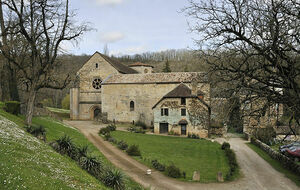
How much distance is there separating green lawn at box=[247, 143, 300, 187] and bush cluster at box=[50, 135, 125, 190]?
40.3 ft

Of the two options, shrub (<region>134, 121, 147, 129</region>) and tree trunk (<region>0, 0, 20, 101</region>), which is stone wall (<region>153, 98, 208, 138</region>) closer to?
shrub (<region>134, 121, 147, 129</region>)

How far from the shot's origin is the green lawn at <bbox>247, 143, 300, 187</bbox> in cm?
1739

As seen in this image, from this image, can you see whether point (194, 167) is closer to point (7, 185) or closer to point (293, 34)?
point (293, 34)

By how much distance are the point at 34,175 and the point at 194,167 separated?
13.1 metres

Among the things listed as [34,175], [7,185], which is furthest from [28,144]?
[7,185]

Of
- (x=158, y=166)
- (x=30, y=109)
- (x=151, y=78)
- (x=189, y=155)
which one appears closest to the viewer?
(x=158, y=166)

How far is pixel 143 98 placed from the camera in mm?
41000

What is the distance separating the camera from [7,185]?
701 cm

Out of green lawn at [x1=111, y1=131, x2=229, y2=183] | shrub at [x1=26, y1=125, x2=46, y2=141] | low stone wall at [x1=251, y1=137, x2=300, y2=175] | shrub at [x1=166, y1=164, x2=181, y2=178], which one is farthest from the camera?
low stone wall at [x1=251, y1=137, x2=300, y2=175]

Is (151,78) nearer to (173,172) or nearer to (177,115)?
(177,115)

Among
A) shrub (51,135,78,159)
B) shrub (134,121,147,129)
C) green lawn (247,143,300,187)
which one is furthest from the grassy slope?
shrub (134,121,147,129)

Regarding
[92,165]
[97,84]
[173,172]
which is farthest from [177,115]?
[92,165]

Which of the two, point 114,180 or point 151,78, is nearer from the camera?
point 114,180

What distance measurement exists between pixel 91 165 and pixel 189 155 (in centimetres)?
1198
